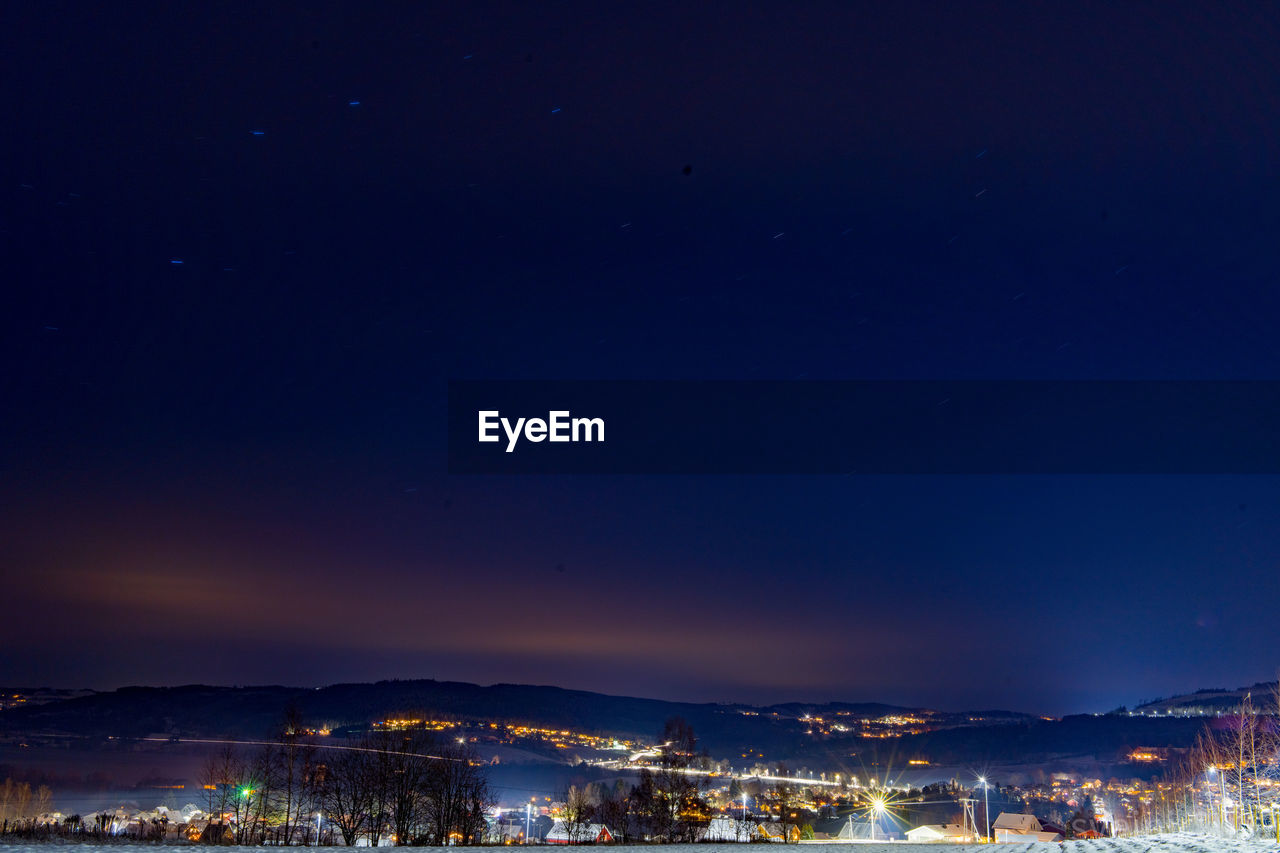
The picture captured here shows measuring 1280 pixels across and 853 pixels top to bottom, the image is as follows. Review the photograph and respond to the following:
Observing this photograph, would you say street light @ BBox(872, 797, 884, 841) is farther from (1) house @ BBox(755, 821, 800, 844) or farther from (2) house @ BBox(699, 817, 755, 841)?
(2) house @ BBox(699, 817, 755, 841)

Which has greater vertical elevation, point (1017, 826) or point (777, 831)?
point (1017, 826)

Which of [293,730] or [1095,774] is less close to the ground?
[293,730]

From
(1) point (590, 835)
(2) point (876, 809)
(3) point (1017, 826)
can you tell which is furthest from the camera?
(2) point (876, 809)

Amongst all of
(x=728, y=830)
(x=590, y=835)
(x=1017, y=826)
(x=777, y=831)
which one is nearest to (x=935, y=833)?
(x=1017, y=826)

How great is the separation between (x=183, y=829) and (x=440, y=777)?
14.2m

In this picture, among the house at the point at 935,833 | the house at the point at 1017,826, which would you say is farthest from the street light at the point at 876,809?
the house at the point at 1017,826

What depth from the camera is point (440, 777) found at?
54.9 meters

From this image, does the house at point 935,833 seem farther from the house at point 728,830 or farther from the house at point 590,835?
the house at point 590,835

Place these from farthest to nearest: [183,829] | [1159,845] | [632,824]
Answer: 1. [632,824]
2. [183,829]
3. [1159,845]

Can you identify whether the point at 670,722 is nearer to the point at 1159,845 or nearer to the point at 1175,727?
the point at 1159,845

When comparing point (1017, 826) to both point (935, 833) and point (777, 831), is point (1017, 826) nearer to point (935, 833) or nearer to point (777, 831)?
point (935, 833)

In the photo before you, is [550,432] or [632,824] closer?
[550,432]

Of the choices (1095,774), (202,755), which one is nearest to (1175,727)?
(1095,774)

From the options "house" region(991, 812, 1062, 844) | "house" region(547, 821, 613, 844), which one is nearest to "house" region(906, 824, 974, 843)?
"house" region(991, 812, 1062, 844)
